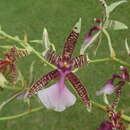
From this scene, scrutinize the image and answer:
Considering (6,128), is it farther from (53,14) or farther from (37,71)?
(53,14)

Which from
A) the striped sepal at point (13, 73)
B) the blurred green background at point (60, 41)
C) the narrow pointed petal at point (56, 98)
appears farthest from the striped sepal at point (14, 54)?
the blurred green background at point (60, 41)

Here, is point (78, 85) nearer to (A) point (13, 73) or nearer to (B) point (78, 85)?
(B) point (78, 85)

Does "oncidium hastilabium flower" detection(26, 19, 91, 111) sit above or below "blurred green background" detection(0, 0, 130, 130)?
above

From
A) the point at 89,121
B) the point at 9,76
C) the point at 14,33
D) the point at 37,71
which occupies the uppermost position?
the point at 9,76

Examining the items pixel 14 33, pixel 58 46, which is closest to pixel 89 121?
pixel 58 46

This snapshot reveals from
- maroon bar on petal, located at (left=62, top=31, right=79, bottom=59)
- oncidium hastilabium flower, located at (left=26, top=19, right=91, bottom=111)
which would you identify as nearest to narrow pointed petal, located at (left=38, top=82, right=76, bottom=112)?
oncidium hastilabium flower, located at (left=26, top=19, right=91, bottom=111)

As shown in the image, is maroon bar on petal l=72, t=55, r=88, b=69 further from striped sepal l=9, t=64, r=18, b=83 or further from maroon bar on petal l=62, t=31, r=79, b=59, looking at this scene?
striped sepal l=9, t=64, r=18, b=83

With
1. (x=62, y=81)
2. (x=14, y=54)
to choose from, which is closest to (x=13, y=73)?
(x=14, y=54)
